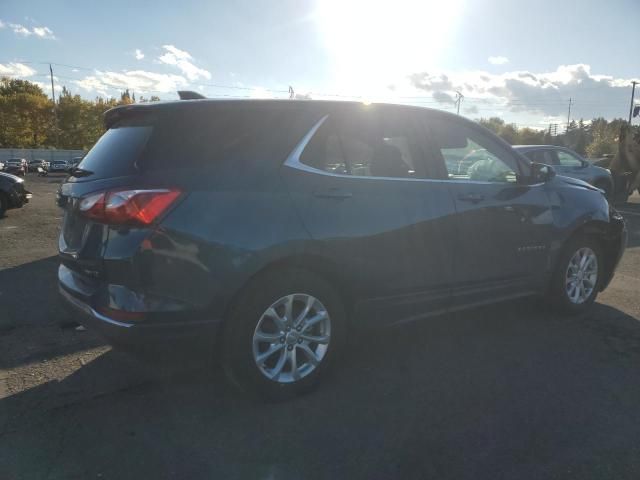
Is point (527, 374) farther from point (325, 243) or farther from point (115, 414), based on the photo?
point (115, 414)

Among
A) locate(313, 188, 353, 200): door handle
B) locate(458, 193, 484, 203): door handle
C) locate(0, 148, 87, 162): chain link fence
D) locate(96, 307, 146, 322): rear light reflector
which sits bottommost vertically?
locate(0, 148, 87, 162): chain link fence

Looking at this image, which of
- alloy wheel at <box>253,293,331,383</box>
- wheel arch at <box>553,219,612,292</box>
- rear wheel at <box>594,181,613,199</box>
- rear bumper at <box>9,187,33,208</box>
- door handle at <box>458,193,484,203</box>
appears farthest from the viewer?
rear wheel at <box>594,181,613,199</box>

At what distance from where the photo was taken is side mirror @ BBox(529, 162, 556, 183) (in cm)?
430

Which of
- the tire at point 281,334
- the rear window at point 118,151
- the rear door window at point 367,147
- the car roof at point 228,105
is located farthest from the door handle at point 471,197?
the rear window at point 118,151

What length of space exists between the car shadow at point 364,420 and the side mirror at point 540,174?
4.49 feet

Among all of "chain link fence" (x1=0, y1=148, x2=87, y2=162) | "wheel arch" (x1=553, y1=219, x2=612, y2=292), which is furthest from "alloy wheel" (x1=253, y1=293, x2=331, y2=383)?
"chain link fence" (x1=0, y1=148, x2=87, y2=162)

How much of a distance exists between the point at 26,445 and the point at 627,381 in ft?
11.9

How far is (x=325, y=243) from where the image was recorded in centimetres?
305

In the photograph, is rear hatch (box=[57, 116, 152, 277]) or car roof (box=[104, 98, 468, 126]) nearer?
rear hatch (box=[57, 116, 152, 277])

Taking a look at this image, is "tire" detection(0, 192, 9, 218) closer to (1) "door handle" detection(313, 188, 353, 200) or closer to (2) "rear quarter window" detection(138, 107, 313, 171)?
(2) "rear quarter window" detection(138, 107, 313, 171)

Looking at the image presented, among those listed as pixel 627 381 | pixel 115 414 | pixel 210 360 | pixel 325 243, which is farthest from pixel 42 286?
pixel 627 381

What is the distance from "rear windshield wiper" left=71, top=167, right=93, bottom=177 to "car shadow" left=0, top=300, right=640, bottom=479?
4.00 feet

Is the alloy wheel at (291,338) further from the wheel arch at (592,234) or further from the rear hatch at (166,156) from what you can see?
the wheel arch at (592,234)

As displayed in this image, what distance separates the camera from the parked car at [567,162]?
37.1ft
